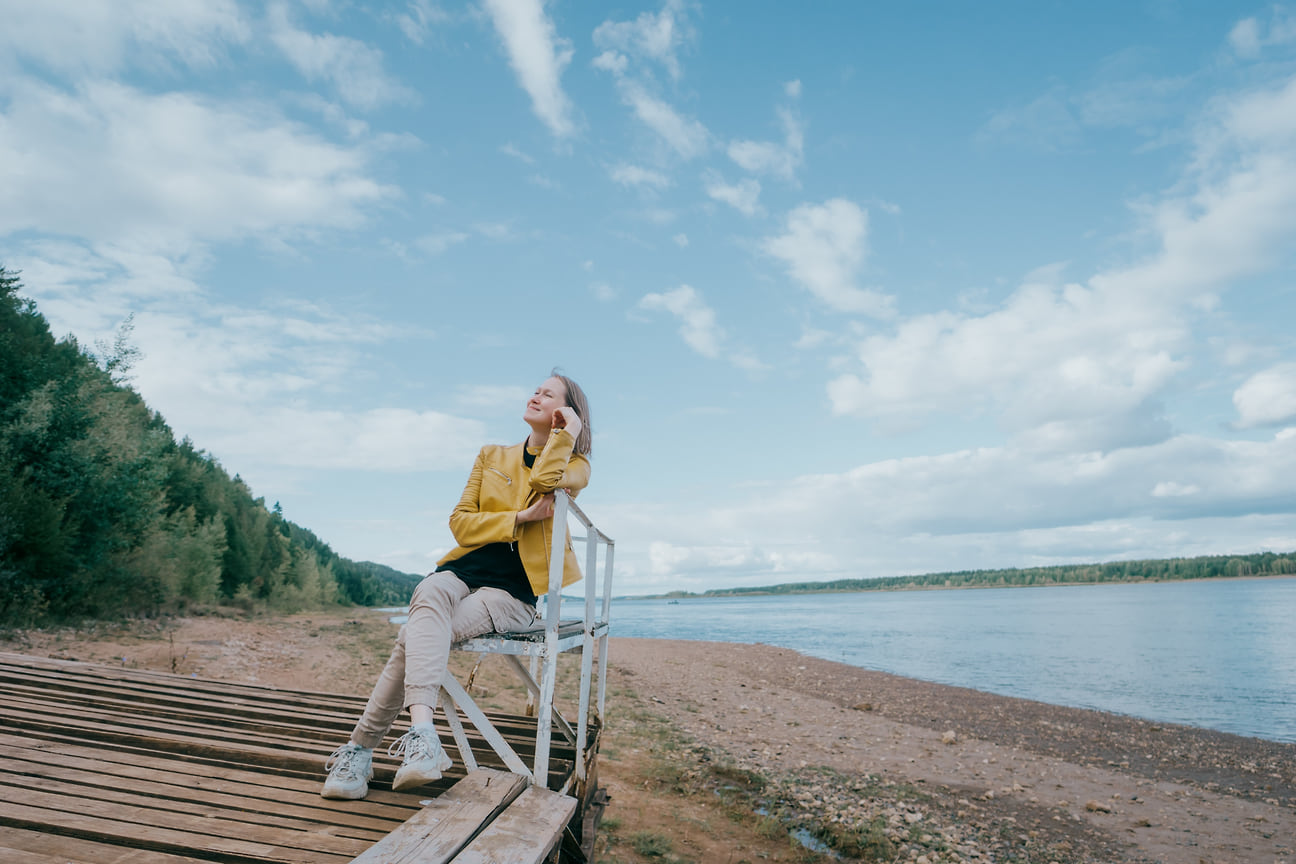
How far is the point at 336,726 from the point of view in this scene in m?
4.02

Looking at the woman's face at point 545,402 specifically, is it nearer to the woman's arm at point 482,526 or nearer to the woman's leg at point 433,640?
the woman's arm at point 482,526

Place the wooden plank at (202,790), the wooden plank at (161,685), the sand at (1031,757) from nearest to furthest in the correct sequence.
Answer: the wooden plank at (202,790), the wooden plank at (161,685), the sand at (1031,757)

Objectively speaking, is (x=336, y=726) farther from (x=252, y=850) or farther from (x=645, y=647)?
(x=645, y=647)

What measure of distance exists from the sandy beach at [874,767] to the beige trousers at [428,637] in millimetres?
3106

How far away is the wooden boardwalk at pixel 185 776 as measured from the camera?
2238 millimetres

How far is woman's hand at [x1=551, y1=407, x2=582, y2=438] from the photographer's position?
3456 mm

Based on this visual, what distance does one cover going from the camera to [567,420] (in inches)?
136

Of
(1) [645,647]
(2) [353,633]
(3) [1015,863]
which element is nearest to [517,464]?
(3) [1015,863]

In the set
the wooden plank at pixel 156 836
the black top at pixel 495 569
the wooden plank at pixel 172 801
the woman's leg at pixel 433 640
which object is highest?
the black top at pixel 495 569

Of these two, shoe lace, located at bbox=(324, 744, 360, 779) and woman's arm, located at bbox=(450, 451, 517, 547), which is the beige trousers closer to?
shoe lace, located at bbox=(324, 744, 360, 779)

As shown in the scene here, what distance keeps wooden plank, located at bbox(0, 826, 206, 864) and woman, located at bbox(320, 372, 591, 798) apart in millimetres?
682

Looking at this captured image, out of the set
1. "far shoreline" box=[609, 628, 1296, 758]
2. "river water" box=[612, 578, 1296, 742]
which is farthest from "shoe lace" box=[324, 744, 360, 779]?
"river water" box=[612, 578, 1296, 742]

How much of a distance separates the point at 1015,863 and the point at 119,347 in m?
24.8

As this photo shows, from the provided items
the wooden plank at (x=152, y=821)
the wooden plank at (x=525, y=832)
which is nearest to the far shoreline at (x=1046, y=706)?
the wooden plank at (x=525, y=832)
